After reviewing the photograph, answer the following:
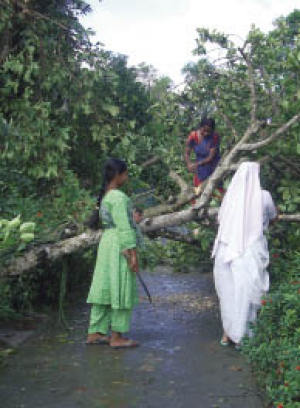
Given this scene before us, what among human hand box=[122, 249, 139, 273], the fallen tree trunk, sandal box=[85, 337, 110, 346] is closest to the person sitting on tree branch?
the fallen tree trunk

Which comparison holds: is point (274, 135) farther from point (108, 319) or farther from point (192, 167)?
point (108, 319)

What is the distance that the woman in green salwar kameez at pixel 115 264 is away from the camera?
20.8 ft

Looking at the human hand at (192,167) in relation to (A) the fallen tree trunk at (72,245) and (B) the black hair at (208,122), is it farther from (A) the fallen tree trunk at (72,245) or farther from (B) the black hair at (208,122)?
(A) the fallen tree trunk at (72,245)

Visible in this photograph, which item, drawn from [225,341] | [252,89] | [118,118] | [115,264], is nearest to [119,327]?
[115,264]

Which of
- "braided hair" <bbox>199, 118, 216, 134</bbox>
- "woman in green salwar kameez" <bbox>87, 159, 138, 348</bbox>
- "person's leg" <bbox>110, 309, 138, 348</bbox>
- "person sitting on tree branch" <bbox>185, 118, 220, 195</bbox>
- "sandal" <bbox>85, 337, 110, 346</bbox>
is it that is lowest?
"sandal" <bbox>85, 337, 110, 346</bbox>

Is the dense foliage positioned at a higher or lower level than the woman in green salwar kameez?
higher

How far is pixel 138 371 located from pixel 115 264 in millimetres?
1190

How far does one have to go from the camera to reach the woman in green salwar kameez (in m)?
6.34

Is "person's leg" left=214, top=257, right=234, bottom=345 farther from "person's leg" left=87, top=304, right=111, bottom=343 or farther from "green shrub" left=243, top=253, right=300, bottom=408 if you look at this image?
"person's leg" left=87, top=304, right=111, bottom=343

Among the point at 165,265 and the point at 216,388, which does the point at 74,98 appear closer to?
the point at 165,265

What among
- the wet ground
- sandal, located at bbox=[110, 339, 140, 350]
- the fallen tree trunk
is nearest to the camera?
the wet ground

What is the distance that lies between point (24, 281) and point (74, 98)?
3.47 metres

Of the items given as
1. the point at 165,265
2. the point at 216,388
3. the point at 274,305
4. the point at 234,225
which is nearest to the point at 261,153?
the point at 234,225

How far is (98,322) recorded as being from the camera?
6570 mm
